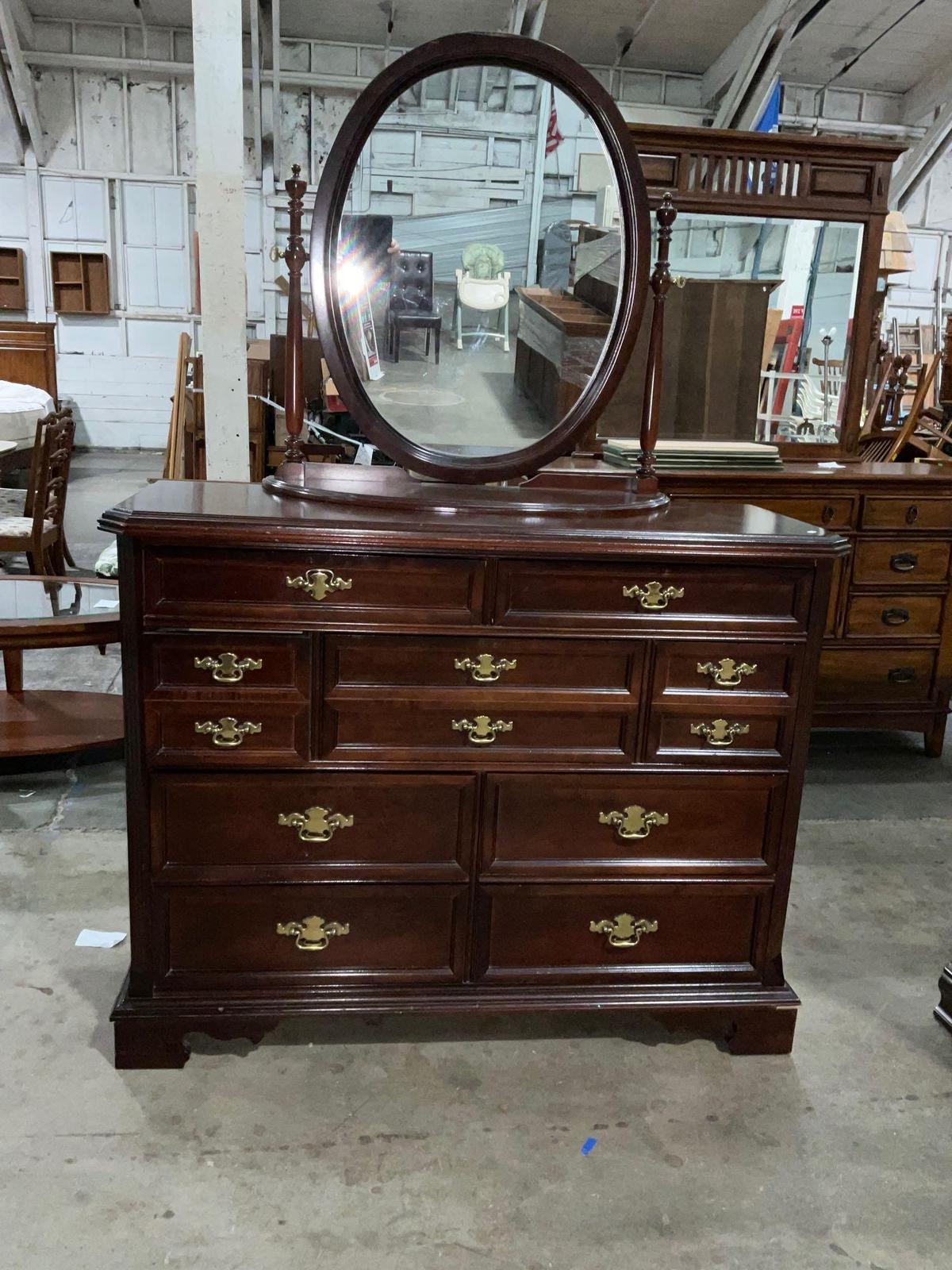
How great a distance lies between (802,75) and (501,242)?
10.1 metres

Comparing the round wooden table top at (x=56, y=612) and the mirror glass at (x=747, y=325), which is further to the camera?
the mirror glass at (x=747, y=325)

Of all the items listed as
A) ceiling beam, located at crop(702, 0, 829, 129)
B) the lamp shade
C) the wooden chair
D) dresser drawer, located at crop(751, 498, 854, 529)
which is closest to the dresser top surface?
dresser drawer, located at crop(751, 498, 854, 529)

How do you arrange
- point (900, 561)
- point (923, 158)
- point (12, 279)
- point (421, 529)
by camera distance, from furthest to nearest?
point (12, 279), point (923, 158), point (900, 561), point (421, 529)

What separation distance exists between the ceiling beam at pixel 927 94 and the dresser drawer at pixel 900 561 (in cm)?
863

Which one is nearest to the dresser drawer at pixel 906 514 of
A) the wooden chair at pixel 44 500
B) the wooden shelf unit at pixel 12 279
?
the wooden chair at pixel 44 500

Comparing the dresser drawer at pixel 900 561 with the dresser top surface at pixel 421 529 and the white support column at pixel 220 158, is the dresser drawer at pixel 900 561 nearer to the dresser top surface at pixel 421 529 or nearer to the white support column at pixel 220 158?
the dresser top surface at pixel 421 529

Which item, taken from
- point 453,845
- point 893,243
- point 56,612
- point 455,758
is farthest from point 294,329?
point 893,243

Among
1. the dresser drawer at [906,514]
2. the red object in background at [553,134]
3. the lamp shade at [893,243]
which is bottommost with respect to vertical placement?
the dresser drawer at [906,514]

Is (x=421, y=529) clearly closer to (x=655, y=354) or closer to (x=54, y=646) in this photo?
(x=655, y=354)

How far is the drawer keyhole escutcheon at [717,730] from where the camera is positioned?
217 cm

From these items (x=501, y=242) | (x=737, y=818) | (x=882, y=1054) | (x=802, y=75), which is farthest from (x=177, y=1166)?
(x=802, y=75)

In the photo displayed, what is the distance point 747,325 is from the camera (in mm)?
3756

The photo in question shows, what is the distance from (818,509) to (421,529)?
2185 mm

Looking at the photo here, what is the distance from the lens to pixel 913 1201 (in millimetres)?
1907
